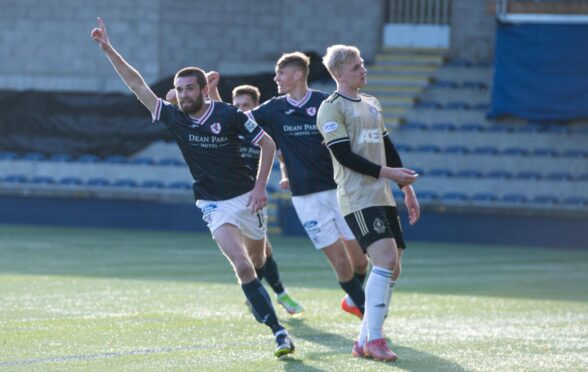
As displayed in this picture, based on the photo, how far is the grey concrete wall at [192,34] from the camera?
25.5 metres

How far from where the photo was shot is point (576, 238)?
65.1ft

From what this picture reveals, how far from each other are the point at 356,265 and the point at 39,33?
18169mm

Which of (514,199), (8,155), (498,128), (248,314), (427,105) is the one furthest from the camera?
(8,155)

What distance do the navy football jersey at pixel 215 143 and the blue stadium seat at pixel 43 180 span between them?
16.3m

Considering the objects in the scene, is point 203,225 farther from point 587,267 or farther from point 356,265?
point 356,265

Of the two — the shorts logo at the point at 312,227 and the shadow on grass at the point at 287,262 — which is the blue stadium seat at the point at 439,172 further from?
the shorts logo at the point at 312,227

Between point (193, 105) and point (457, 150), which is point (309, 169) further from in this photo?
point (457, 150)

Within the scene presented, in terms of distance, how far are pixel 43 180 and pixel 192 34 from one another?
448 cm

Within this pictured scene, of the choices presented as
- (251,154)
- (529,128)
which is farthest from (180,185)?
(251,154)

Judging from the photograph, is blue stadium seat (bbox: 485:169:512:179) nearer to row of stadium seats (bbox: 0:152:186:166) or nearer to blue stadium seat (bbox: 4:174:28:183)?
row of stadium seats (bbox: 0:152:186:166)

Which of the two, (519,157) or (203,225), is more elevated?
(519,157)

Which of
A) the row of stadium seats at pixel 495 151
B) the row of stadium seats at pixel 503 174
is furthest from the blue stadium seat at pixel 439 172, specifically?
the row of stadium seats at pixel 495 151

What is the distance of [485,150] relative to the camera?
22.5 m

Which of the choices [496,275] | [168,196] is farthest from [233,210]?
[168,196]
